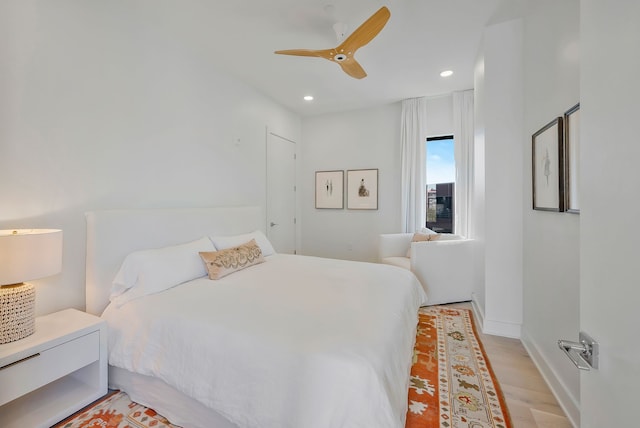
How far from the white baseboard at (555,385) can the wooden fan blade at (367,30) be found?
260 centimetres

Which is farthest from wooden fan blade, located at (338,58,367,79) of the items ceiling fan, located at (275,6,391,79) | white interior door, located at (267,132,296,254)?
white interior door, located at (267,132,296,254)

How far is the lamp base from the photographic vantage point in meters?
1.41

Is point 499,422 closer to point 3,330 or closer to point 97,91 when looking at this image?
point 3,330

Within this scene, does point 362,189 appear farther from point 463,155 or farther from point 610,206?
point 610,206

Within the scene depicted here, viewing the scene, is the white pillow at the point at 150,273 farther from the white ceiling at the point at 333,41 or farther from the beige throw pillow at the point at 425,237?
the beige throw pillow at the point at 425,237

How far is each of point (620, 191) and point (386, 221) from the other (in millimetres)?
4038

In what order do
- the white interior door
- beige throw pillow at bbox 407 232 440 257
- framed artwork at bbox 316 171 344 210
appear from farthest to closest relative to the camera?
framed artwork at bbox 316 171 344 210 < the white interior door < beige throw pillow at bbox 407 232 440 257

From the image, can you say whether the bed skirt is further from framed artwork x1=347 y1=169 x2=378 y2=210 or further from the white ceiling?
Answer: framed artwork x1=347 y1=169 x2=378 y2=210

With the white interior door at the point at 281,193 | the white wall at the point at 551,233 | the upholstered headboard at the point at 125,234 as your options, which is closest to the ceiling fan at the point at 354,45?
the white wall at the point at 551,233

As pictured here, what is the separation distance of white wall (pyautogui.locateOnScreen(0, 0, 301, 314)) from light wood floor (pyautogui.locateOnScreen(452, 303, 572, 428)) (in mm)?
3048

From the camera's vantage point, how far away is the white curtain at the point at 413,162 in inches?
164

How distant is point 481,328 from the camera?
8.70 feet

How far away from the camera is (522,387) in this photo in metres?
1.84

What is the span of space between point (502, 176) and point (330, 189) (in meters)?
2.80
